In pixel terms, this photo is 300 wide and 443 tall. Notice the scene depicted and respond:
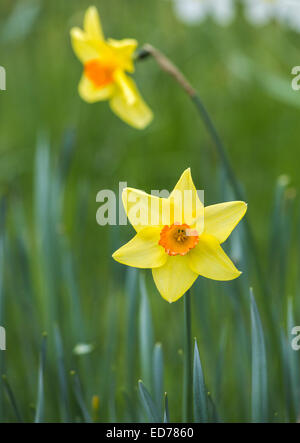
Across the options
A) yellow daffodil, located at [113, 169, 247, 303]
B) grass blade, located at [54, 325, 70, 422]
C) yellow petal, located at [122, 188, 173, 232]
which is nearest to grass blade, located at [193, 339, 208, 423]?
yellow daffodil, located at [113, 169, 247, 303]

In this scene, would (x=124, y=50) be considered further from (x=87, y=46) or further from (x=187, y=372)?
(x=187, y=372)

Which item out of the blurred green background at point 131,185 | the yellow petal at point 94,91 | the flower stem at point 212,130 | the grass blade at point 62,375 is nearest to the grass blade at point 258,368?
the blurred green background at point 131,185

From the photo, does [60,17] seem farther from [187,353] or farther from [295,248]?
[187,353]

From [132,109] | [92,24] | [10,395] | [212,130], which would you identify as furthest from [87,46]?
[10,395]

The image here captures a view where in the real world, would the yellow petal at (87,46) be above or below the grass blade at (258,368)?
above

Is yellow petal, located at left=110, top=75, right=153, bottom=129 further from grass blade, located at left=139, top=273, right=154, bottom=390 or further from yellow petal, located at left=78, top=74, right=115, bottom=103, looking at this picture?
grass blade, located at left=139, top=273, right=154, bottom=390

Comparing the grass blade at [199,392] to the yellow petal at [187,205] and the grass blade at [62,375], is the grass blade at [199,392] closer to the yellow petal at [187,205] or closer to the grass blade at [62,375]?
the yellow petal at [187,205]
